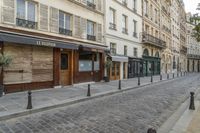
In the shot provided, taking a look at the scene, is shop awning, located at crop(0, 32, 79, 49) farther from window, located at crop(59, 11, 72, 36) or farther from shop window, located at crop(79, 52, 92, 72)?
shop window, located at crop(79, 52, 92, 72)

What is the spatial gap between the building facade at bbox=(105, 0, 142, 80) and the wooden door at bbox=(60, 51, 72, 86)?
18.6 feet

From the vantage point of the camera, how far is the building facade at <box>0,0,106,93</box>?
42.0ft

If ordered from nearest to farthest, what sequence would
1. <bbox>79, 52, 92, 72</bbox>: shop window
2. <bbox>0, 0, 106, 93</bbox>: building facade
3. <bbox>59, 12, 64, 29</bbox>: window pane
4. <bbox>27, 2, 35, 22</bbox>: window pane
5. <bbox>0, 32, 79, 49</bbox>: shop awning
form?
1. <bbox>0, 32, 79, 49</bbox>: shop awning
2. <bbox>0, 0, 106, 93</bbox>: building facade
3. <bbox>27, 2, 35, 22</bbox>: window pane
4. <bbox>59, 12, 64, 29</bbox>: window pane
5. <bbox>79, 52, 92, 72</bbox>: shop window

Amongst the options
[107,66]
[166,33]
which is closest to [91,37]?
[107,66]

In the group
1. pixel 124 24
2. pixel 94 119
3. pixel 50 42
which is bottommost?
pixel 94 119

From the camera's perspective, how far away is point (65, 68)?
56.3 ft

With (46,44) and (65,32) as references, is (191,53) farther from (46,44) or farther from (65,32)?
(46,44)

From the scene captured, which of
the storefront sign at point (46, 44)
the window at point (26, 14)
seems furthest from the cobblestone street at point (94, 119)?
the window at point (26, 14)

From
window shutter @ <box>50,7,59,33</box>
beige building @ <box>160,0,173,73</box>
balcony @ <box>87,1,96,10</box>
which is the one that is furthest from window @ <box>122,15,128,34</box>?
beige building @ <box>160,0,173,73</box>

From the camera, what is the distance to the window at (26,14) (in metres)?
13.5

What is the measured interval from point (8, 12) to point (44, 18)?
2676 millimetres

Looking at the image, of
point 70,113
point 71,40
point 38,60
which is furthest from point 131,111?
point 71,40

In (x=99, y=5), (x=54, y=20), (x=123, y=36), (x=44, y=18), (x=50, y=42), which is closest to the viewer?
(x=50, y=42)

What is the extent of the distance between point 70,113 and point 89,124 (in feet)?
5.78
